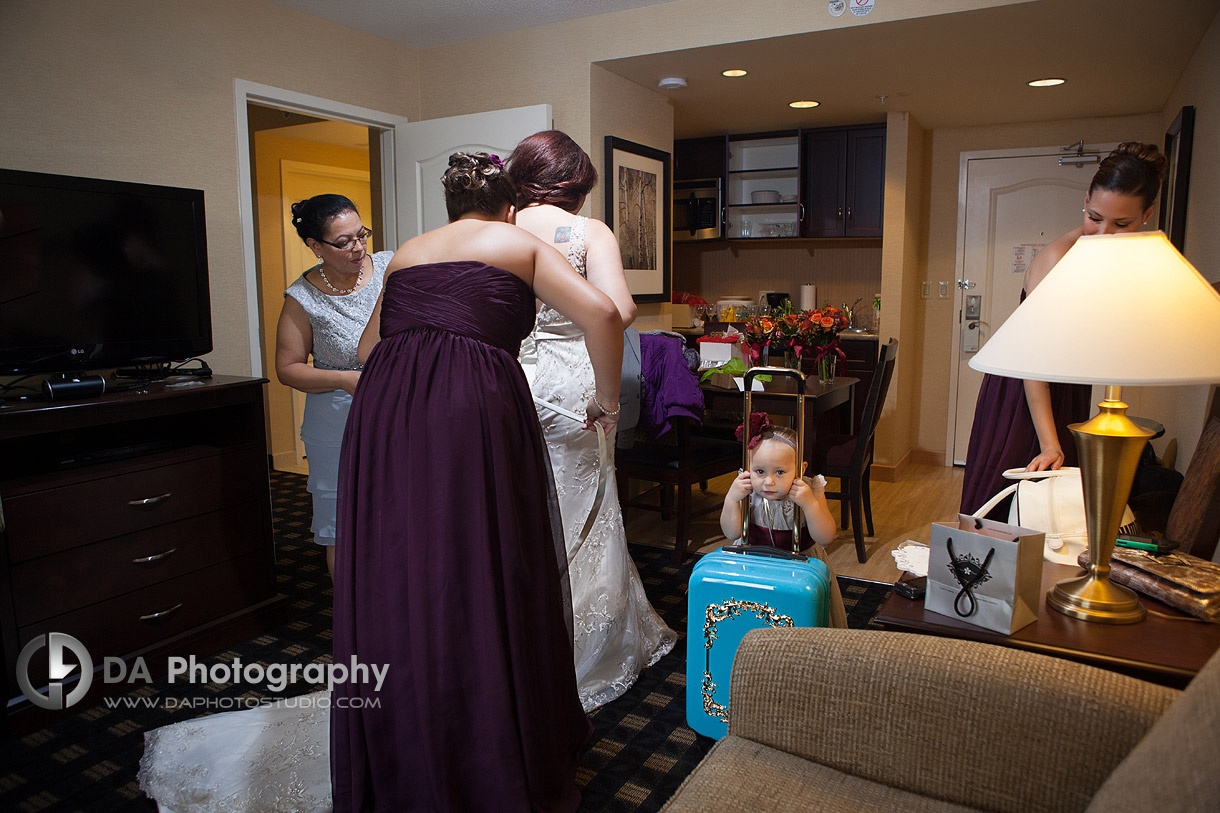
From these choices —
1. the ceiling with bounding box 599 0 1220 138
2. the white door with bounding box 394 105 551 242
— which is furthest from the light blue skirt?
the ceiling with bounding box 599 0 1220 138

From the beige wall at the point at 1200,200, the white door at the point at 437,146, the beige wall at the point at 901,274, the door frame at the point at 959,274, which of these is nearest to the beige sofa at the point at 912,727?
the beige wall at the point at 1200,200

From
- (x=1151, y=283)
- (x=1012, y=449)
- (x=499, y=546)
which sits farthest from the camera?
(x=1012, y=449)

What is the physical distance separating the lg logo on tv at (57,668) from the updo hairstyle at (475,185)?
1718 mm

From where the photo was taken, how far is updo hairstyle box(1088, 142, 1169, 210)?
1876 mm

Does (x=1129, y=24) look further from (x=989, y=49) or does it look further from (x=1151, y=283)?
(x=1151, y=283)

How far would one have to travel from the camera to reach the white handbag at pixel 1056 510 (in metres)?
1.65

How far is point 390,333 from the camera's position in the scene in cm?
176

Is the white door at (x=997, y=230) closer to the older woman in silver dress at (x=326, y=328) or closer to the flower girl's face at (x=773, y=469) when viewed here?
the flower girl's face at (x=773, y=469)

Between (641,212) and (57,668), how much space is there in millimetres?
3406

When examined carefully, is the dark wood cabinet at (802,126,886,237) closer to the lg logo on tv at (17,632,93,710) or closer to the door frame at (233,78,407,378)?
the door frame at (233,78,407,378)

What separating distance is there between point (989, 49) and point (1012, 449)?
2.40 m

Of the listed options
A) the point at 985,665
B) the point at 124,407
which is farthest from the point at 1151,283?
the point at 124,407

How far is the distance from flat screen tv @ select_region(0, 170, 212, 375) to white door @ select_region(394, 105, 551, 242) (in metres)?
1.42

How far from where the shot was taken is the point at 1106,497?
4.49 ft
